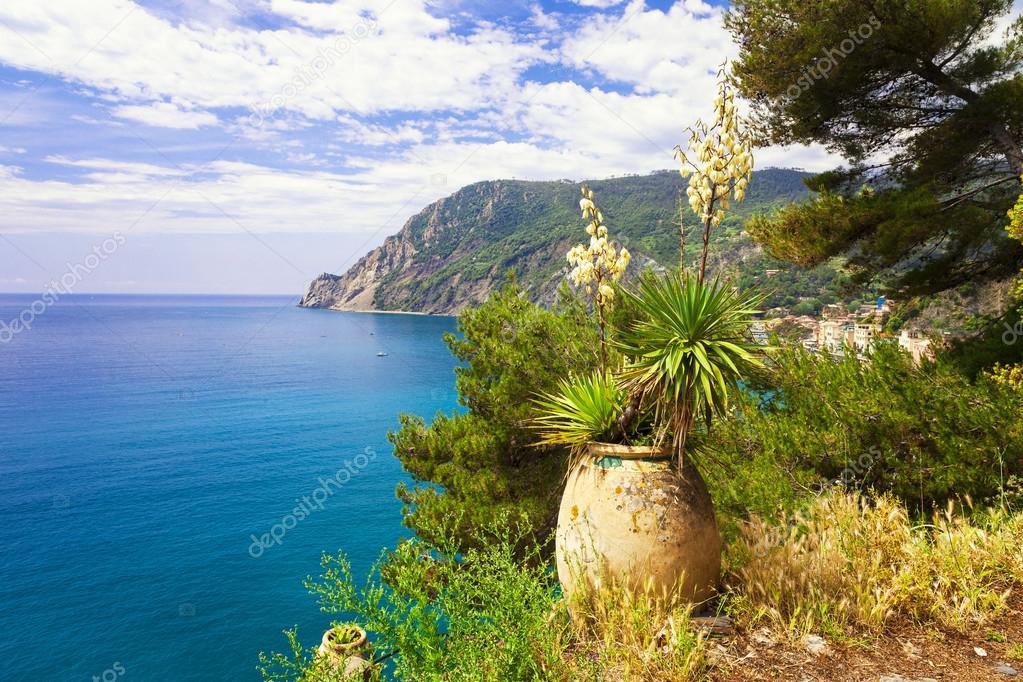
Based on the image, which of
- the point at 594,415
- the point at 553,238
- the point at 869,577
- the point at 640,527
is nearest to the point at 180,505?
the point at 594,415

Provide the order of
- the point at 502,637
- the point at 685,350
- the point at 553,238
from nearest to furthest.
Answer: the point at 502,637
the point at 685,350
the point at 553,238

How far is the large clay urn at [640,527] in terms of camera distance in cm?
425

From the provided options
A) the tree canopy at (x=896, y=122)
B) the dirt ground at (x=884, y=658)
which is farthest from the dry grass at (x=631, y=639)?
the tree canopy at (x=896, y=122)

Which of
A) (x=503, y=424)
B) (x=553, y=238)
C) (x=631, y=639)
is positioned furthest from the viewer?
(x=553, y=238)

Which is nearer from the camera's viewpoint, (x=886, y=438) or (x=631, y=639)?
(x=631, y=639)

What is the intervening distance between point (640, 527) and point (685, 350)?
1.33m

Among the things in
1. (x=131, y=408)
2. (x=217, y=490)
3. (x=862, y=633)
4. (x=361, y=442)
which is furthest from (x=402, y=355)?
(x=862, y=633)

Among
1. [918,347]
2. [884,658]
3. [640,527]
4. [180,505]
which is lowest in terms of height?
[180,505]

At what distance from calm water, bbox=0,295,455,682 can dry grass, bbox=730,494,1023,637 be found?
22.9m

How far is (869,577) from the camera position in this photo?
14.9ft

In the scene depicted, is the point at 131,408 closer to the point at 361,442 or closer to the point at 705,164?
the point at 361,442

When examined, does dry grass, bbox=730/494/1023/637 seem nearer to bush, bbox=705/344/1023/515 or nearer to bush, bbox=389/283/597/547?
bush, bbox=705/344/1023/515

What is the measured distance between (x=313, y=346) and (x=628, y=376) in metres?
120

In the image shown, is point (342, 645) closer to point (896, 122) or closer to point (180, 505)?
point (896, 122)
